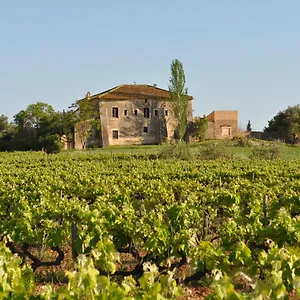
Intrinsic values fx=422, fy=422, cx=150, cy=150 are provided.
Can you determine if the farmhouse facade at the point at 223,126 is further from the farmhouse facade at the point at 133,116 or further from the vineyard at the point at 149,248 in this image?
the vineyard at the point at 149,248

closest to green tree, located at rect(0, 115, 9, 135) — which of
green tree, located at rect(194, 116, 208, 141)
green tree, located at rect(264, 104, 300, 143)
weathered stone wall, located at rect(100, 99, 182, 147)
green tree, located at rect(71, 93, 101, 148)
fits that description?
green tree, located at rect(71, 93, 101, 148)

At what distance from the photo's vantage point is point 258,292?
114 inches

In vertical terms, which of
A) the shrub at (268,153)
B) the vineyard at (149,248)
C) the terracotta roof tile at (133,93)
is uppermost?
the terracotta roof tile at (133,93)

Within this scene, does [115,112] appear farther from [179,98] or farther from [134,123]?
[179,98]

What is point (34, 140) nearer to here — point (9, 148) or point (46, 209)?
point (9, 148)

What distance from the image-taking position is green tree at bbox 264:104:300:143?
50.1 m

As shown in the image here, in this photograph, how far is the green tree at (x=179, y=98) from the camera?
157 feet

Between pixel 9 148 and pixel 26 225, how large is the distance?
39.2 metres

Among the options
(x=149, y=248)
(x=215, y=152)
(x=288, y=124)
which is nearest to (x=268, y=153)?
(x=215, y=152)

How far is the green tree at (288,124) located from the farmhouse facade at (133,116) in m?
11.1

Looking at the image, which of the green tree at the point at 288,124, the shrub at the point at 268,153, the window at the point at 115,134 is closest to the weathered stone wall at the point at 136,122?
the window at the point at 115,134

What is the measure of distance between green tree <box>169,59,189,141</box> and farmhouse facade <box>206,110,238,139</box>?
491 centimetres

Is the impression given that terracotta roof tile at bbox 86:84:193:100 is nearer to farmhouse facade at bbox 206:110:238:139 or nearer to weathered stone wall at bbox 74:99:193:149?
weathered stone wall at bbox 74:99:193:149

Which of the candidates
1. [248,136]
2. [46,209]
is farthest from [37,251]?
[248,136]
